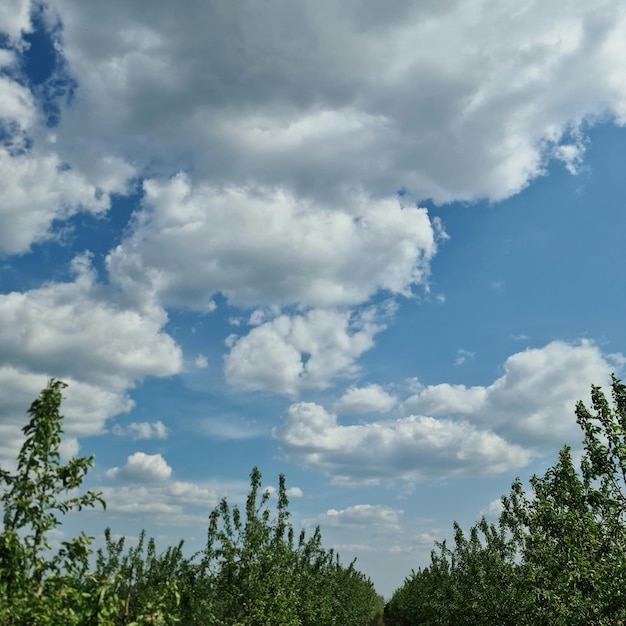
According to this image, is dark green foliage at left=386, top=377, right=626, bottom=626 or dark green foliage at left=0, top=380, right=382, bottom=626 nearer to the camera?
dark green foliage at left=0, top=380, right=382, bottom=626

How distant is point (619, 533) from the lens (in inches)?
709

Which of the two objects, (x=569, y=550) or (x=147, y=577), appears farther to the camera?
(x=147, y=577)

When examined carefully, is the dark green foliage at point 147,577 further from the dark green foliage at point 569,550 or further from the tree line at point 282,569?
the dark green foliage at point 569,550

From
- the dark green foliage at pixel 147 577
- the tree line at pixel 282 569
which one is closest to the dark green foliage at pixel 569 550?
the tree line at pixel 282 569

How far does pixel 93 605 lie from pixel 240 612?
1695 centimetres

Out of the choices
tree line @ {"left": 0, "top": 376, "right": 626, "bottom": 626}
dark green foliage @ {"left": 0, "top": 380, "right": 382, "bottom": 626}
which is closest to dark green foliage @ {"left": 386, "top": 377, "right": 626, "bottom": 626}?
tree line @ {"left": 0, "top": 376, "right": 626, "bottom": 626}

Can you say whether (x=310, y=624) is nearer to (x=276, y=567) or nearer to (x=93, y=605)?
(x=276, y=567)

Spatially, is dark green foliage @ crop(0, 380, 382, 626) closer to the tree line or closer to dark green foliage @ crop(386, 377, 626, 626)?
the tree line

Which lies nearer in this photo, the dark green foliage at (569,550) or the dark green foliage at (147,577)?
the dark green foliage at (147,577)

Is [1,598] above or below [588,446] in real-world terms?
below

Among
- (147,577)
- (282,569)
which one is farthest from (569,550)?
(147,577)

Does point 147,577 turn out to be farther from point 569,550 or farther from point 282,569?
point 569,550

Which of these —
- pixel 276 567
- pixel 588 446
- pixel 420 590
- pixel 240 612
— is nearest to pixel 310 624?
pixel 276 567

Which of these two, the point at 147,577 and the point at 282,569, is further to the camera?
the point at 147,577
